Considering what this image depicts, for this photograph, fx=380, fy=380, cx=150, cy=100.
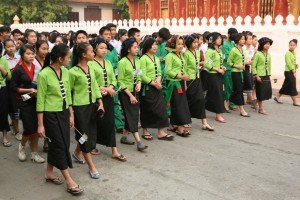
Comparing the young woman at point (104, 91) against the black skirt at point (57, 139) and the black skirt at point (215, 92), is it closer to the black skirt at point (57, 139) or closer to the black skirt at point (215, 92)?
the black skirt at point (57, 139)

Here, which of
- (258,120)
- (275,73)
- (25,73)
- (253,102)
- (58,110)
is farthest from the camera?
(275,73)

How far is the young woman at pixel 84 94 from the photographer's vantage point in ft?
14.0

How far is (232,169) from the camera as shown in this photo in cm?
462

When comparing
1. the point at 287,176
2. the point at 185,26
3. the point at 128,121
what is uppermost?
the point at 185,26

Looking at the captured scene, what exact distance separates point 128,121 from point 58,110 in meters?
1.47

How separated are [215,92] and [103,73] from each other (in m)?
2.72

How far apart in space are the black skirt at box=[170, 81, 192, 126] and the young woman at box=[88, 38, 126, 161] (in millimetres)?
1379

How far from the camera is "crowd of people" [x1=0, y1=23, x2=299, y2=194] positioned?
3994mm

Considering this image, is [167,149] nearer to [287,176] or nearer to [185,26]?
[287,176]

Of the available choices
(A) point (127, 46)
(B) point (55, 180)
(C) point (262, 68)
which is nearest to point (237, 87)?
(C) point (262, 68)

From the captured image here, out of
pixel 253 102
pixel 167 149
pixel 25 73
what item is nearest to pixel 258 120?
pixel 253 102

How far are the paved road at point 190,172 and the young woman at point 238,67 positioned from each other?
1354mm

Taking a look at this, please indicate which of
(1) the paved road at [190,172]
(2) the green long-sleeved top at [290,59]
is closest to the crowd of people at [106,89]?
(1) the paved road at [190,172]

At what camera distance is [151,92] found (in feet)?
18.5
